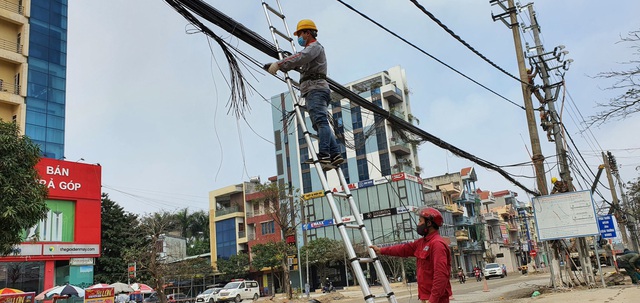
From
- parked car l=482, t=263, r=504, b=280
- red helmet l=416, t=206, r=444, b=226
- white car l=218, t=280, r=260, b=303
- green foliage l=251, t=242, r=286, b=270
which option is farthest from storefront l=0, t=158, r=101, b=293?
parked car l=482, t=263, r=504, b=280

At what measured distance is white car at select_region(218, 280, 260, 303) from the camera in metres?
33.3

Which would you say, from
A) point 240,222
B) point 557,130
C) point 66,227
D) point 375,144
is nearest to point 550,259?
point 557,130

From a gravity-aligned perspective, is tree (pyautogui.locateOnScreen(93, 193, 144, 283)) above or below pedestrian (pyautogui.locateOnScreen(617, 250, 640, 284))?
above

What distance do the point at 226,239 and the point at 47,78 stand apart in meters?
A: 30.5

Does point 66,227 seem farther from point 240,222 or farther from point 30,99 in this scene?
point 240,222

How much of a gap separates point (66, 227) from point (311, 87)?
1012 inches

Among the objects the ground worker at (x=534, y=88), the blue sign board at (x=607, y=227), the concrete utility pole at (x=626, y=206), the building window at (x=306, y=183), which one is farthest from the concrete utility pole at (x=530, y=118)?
the building window at (x=306, y=183)

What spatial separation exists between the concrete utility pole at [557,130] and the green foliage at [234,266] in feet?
134

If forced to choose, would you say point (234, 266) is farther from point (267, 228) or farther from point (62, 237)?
point (62, 237)

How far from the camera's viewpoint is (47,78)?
31281 mm

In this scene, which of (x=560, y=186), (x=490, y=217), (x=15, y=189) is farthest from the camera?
(x=490, y=217)

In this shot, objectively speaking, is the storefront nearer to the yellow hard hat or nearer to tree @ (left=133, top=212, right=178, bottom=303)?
tree @ (left=133, top=212, right=178, bottom=303)

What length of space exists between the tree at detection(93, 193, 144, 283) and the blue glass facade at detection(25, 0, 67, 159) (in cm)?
888

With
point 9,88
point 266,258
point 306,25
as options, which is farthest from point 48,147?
point 306,25
